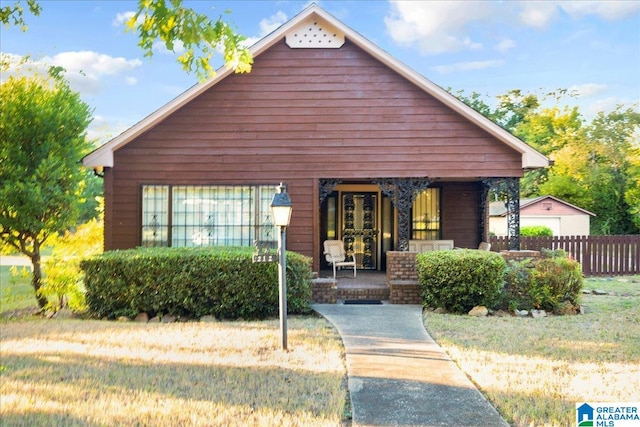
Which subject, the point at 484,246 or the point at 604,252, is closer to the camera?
the point at 484,246

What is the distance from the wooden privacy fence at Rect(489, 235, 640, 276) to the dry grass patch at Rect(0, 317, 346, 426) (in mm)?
10986

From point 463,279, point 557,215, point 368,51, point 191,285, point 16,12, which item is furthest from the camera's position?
point 557,215

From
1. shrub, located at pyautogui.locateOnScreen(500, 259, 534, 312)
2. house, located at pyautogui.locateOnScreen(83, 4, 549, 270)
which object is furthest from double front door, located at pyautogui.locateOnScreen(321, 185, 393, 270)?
shrub, located at pyautogui.locateOnScreen(500, 259, 534, 312)

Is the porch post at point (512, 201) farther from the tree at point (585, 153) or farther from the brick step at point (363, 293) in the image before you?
the tree at point (585, 153)

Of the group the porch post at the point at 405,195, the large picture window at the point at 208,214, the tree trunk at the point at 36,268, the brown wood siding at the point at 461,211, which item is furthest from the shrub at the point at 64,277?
the brown wood siding at the point at 461,211

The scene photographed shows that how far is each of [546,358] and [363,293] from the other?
4723mm

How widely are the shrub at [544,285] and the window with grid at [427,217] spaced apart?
12.5 ft

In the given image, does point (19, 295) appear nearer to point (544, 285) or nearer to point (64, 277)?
point (64, 277)

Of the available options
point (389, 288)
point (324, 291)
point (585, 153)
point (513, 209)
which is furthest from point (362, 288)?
point (585, 153)

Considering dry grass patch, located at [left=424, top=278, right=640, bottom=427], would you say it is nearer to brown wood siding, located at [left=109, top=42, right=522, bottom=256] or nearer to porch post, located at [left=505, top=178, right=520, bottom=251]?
porch post, located at [left=505, top=178, right=520, bottom=251]

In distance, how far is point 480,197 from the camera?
41.6 ft

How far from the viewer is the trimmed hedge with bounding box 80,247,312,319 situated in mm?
8438

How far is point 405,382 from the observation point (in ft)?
15.9

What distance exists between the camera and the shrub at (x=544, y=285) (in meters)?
8.95
